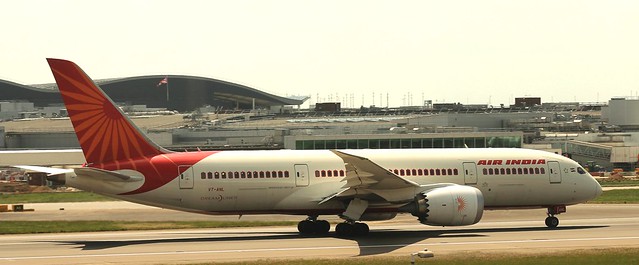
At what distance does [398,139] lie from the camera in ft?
305

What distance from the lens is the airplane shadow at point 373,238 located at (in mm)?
39469

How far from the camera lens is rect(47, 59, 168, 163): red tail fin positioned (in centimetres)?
4166

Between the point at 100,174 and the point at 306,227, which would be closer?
the point at 100,174

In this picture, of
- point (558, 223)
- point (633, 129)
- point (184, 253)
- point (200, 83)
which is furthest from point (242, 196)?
point (200, 83)

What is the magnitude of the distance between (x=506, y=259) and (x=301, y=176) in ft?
41.5

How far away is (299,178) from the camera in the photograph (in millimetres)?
44344

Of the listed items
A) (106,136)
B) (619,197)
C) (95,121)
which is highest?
(95,121)

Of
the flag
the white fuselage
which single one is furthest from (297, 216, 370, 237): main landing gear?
the flag

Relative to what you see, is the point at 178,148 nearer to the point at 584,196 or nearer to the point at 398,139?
the point at 398,139

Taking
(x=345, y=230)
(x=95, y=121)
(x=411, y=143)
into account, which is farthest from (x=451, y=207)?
(x=411, y=143)

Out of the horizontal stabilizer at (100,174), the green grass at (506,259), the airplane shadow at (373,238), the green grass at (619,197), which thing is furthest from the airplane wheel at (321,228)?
the green grass at (619,197)

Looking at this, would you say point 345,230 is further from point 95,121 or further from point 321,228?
point 95,121

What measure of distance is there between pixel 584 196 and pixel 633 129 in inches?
3878

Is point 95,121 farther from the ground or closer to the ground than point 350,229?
farther from the ground
